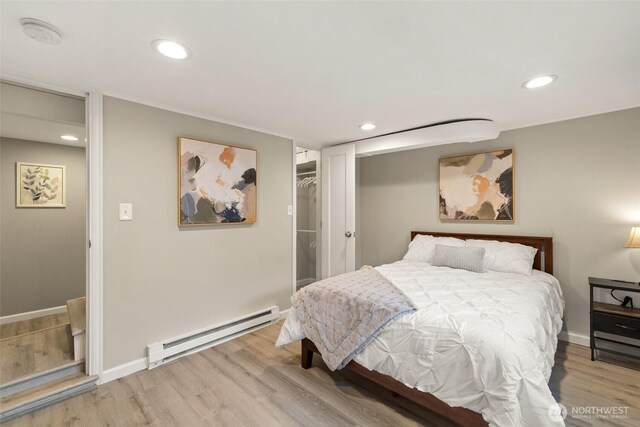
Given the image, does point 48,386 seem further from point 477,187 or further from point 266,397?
point 477,187

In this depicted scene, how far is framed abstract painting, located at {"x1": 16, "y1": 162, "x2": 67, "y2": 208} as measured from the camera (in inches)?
126

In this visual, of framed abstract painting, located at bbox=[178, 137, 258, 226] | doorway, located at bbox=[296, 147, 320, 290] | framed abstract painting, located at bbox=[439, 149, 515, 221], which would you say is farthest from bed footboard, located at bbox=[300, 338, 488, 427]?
doorway, located at bbox=[296, 147, 320, 290]

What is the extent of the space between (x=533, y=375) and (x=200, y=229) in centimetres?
265

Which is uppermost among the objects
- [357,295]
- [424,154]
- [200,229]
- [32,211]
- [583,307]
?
[424,154]

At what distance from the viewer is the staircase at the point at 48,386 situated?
188cm

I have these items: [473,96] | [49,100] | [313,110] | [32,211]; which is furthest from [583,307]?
[32,211]

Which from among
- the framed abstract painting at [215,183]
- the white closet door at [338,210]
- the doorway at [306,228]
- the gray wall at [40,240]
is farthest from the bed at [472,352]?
the gray wall at [40,240]

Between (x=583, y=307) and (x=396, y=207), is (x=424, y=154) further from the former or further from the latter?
(x=583, y=307)

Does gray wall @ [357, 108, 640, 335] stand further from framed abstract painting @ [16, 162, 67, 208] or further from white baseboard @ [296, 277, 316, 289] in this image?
framed abstract painting @ [16, 162, 67, 208]

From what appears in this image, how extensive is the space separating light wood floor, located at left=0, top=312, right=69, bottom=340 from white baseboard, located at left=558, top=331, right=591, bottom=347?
17.0 feet

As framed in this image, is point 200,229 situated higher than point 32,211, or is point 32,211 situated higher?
point 32,211

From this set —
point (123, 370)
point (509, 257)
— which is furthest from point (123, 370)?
point (509, 257)

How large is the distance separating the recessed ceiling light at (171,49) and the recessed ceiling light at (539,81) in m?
2.27

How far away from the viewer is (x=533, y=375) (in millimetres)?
1364
